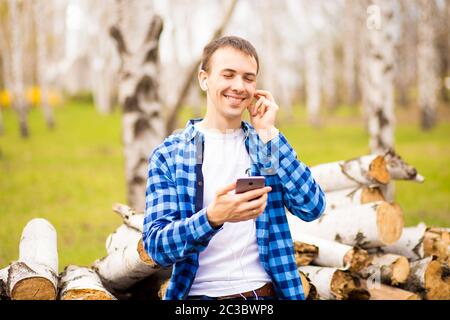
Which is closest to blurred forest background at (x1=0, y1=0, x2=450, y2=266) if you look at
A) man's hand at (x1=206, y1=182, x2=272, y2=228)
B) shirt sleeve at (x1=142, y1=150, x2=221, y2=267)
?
shirt sleeve at (x1=142, y1=150, x2=221, y2=267)

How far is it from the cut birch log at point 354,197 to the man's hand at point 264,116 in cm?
260

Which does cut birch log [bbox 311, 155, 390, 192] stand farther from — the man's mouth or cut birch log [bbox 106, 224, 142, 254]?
the man's mouth

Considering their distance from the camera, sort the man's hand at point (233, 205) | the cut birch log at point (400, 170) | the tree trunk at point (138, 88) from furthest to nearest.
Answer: the tree trunk at point (138, 88) → the cut birch log at point (400, 170) → the man's hand at point (233, 205)

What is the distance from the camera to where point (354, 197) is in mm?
4766

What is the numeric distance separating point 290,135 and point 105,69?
13088 millimetres

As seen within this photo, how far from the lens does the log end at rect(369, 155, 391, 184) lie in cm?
467

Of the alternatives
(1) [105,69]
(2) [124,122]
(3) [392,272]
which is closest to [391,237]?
(3) [392,272]

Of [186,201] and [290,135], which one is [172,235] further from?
[290,135]

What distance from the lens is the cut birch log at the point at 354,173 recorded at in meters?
4.69

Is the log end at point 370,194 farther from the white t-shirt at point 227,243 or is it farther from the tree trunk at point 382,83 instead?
the tree trunk at point 382,83

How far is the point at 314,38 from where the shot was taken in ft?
70.3

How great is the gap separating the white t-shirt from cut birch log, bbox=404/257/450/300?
2237mm

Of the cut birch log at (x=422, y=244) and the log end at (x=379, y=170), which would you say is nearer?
the cut birch log at (x=422, y=244)

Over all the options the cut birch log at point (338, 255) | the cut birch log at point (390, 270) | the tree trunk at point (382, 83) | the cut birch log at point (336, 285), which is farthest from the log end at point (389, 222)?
the tree trunk at point (382, 83)
